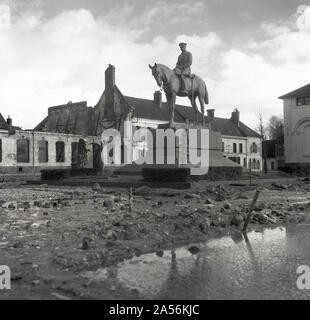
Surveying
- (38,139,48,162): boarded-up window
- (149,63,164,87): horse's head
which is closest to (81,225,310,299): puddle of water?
(149,63,164,87): horse's head

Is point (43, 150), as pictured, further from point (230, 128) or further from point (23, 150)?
point (230, 128)

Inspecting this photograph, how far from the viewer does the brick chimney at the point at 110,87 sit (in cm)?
4609

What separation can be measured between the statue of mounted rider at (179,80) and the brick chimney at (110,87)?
2493 centimetres

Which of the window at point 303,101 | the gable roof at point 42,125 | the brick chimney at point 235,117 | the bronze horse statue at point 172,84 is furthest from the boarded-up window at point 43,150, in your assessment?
the brick chimney at point 235,117

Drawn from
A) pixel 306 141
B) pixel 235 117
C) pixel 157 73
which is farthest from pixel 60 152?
pixel 235 117

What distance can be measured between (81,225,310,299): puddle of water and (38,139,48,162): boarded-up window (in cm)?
3436

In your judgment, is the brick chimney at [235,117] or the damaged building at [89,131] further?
the brick chimney at [235,117]

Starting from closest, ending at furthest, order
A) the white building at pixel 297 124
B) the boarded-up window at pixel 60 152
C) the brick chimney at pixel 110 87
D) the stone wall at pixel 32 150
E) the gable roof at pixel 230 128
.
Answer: the stone wall at pixel 32 150
the boarded-up window at pixel 60 152
the white building at pixel 297 124
the brick chimney at pixel 110 87
the gable roof at pixel 230 128

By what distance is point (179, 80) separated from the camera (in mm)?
20844

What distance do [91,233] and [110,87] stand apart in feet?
133

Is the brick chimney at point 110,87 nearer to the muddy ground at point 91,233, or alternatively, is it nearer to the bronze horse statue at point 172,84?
the bronze horse statue at point 172,84
